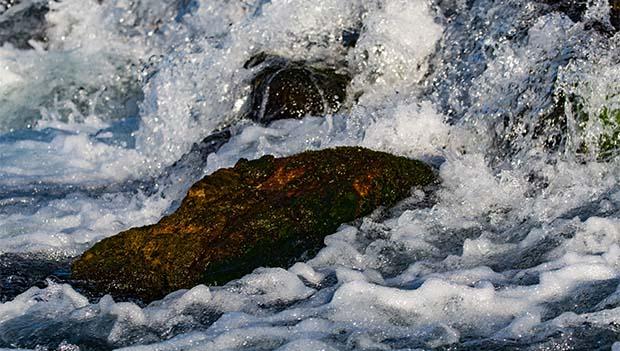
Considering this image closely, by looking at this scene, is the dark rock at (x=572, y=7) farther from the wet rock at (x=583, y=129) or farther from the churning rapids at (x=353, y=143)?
the wet rock at (x=583, y=129)

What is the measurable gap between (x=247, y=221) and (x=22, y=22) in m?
6.55

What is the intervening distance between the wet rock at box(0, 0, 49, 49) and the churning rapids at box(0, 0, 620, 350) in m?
0.07

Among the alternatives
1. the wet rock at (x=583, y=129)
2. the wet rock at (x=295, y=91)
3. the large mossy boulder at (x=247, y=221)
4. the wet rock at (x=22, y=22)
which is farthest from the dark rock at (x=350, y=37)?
the wet rock at (x=22, y=22)

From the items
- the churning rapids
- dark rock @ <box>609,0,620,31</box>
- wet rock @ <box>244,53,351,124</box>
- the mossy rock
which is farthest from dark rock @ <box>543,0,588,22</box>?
wet rock @ <box>244,53,351,124</box>

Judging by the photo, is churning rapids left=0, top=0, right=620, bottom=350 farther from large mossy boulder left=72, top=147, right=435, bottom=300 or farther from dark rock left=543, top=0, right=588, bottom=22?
large mossy boulder left=72, top=147, right=435, bottom=300

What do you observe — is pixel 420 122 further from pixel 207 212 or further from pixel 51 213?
pixel 51 213

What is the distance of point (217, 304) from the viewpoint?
4715 mm

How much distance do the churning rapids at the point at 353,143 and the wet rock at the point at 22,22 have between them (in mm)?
65

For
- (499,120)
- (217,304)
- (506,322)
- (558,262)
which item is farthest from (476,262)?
(499,120)

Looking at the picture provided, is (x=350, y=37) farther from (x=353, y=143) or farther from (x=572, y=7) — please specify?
(x=572, y=7)

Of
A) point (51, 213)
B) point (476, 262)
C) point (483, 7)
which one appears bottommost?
point (51, 213)

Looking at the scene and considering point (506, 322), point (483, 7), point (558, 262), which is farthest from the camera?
point (483, 7)

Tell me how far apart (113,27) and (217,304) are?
6385 mm

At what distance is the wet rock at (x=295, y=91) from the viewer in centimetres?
736
